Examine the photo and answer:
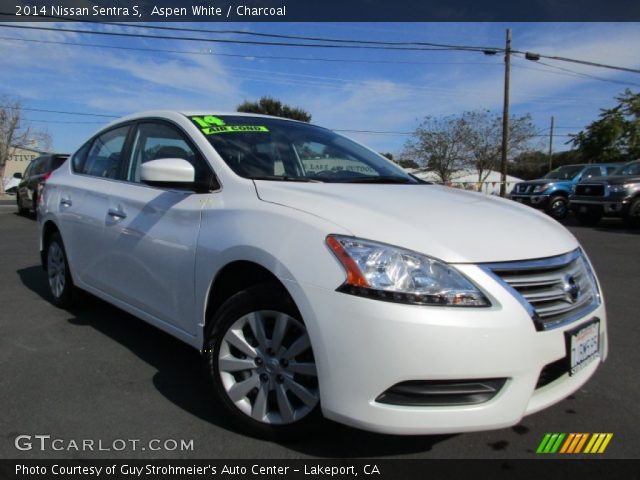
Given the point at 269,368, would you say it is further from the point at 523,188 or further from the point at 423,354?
the point at 523,188

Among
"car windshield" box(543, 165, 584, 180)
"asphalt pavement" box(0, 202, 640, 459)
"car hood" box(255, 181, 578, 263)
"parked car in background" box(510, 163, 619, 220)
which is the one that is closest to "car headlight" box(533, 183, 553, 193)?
"parked car in background" box(510, 163, 619, 220)

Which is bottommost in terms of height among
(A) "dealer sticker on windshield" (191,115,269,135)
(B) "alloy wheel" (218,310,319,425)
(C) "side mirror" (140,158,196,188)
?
(B) "alloy wheel" (218,310,319,425)

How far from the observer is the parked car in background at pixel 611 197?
12.0 m

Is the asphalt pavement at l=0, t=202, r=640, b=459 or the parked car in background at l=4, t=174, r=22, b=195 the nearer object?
the asphalt pavement at l=0, t=202, r=640, b=459

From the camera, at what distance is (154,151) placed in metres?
3.29

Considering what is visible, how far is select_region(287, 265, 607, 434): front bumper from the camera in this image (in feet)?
5.98

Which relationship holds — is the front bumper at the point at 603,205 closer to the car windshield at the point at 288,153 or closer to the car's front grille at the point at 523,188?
the car's front grille at the point at 523,188

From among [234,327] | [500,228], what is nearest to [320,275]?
[234,327]

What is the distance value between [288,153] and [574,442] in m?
2.21

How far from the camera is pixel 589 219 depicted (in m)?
13.4

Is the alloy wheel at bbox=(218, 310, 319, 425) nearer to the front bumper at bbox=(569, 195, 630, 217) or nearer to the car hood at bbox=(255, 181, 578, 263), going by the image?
the car hood at bbox=(255, 181, 578, 263)

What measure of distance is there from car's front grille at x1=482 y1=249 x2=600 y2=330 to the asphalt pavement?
69 centimetres
